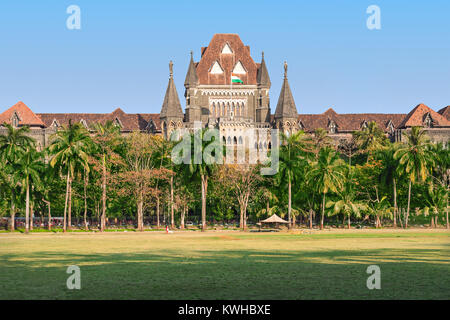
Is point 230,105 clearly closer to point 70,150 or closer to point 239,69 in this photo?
point 239,69

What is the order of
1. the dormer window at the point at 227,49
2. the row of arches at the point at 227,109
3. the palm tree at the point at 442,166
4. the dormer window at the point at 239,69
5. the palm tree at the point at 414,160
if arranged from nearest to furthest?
the palm tree at the point at 414,160 < the palm tree at the point at 442,166 < the row of arches at the point at 227,109 < the dormer window at the point at 239,69 < the dormer window at the point at 227,49

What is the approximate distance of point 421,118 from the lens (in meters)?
124

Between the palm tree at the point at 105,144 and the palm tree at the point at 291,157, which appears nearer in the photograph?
the palm tree at the point at 105,144

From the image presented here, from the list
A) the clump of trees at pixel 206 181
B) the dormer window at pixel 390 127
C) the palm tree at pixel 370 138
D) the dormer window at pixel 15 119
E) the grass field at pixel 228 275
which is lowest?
the grass field at pixel 228 275

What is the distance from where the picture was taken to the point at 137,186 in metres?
65.8

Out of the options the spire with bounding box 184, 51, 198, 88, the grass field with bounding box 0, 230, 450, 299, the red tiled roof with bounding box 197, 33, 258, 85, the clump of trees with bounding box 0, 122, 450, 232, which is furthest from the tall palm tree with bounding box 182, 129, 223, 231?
the red tiled roof with bounding box 197, 33, 258, 85

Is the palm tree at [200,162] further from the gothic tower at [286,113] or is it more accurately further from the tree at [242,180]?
the gothic tower at [286,113]

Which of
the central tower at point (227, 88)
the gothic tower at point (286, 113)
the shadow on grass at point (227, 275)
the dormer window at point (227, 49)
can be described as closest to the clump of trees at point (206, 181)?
the gothic tower at point (286, 113)

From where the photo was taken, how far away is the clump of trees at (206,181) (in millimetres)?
64688

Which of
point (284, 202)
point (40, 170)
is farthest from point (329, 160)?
point (40, 170)

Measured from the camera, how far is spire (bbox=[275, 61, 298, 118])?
116688mm

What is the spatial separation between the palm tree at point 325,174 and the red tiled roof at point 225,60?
53060 millimetres

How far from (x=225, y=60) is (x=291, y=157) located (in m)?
53.8
